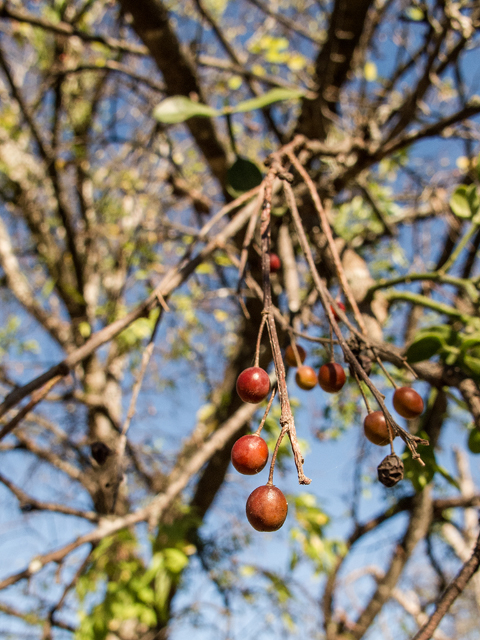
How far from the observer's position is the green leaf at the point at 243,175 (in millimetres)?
977

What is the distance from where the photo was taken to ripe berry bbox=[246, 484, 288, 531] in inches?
15.9

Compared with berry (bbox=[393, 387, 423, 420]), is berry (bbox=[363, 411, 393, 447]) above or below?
below

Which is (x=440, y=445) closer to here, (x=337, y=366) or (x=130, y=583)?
(x=130, y=583)

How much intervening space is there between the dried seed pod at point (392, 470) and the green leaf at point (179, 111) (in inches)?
31.6

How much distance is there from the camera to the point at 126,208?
3906 mm

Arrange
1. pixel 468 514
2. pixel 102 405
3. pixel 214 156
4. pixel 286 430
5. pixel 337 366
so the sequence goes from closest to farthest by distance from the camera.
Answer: pixel 286 430 → pixel 337 366 → pixel 214 156 → pixel 102 405 → pixel 468 514

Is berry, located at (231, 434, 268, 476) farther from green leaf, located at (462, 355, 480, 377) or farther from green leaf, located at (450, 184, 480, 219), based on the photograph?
green leaf, located at (450, 184, 480, 219)

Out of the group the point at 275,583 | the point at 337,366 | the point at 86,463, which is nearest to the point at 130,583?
the point at 86,463

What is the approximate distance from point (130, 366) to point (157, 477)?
0.91 metres

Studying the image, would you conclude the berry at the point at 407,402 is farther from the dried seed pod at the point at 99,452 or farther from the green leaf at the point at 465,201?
the green leaf at the point at 465,201

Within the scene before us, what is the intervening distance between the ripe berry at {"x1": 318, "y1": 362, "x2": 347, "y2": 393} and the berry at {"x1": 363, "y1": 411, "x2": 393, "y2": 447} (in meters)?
0.07

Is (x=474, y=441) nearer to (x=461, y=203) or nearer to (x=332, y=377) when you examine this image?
(x=332, y=377)

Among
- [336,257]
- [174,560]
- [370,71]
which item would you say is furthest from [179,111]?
[370,71]

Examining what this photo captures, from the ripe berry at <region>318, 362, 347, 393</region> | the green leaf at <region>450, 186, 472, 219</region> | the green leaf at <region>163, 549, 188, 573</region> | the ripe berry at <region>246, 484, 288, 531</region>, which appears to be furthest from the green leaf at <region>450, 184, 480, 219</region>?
the green leaf at <region>163, 549, 188, 573</region>
